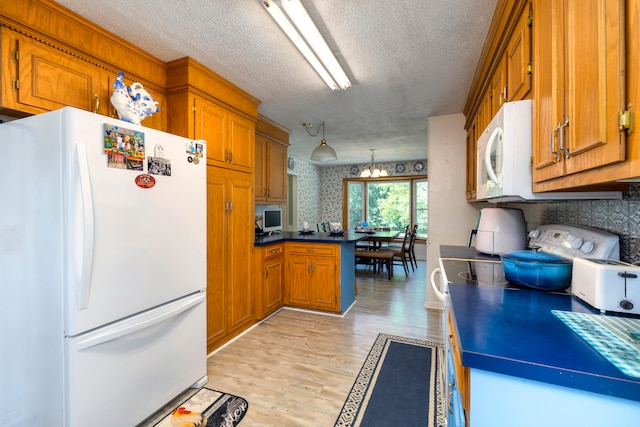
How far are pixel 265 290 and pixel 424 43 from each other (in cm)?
272

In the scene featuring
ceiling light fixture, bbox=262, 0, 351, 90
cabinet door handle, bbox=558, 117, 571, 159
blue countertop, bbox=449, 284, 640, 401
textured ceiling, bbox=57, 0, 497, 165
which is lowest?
blue countertop, bbox=449, 284, 640, 401

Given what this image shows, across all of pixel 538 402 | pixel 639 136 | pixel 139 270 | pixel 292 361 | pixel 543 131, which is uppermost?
pixel 543 131

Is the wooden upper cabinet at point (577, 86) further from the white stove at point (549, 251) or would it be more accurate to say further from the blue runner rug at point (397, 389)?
the blue runner rug at point (397, 389)

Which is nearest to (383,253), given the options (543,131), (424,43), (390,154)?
(390,154)

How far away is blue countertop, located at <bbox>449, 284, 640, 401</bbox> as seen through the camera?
57 cm

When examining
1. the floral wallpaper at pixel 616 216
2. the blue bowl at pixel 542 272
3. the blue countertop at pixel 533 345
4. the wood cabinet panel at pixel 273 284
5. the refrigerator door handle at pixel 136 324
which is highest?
the floral wallpaper at pixel 616 216

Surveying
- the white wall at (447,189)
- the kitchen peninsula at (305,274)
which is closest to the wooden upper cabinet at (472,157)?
the white wall at (447,189)

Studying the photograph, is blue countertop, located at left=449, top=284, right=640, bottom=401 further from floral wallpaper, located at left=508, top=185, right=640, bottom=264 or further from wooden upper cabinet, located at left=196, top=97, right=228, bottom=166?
wooden upper cabinet, located at left=196, top=97, right=228, bottom=166

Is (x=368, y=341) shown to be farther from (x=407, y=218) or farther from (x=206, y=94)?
(x=407, y=218)

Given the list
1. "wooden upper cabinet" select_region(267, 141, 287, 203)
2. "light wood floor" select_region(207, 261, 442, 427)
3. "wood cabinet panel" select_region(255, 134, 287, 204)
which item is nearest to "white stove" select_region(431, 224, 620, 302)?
"light wood floor" select_region(207, 261, 442, 427)

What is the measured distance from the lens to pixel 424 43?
1.91 meters

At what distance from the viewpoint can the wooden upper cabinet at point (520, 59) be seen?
4.09ft

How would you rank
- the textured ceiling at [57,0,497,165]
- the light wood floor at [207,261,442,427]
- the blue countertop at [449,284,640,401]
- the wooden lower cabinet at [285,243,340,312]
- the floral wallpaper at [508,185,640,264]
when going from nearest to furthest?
the blue countertop at [449,284,640,401] < the floral wallpaper at [508,185,640,264] < the textured ceiling at [57,0,497,165] < the light wood floor at [207,261,442,427] < the wooden lower cabinet at [285,243,340,312]

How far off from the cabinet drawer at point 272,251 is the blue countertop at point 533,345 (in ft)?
7.63
